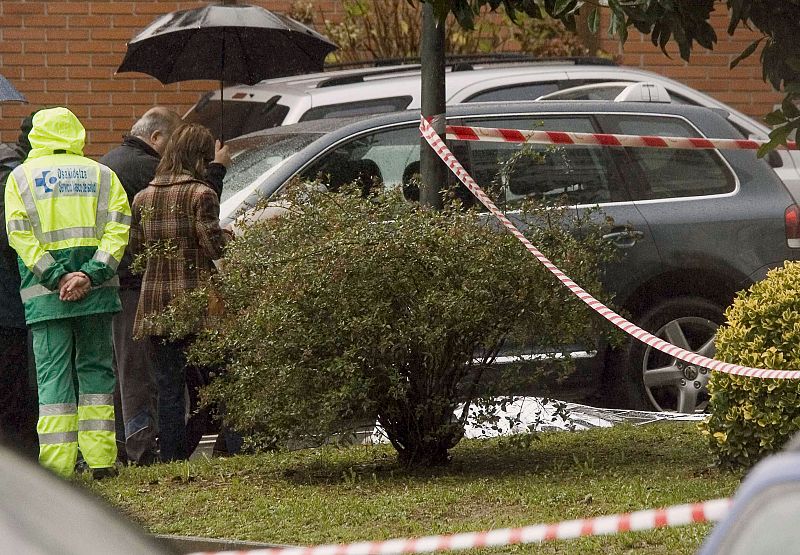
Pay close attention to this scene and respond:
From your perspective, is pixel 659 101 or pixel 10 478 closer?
pixel 10 478

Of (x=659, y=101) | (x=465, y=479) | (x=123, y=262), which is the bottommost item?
(x=465, y=479)

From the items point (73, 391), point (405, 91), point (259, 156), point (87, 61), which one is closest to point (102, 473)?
point (73, 391)

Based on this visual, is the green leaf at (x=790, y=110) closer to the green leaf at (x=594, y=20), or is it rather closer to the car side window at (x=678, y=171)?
the green leaf at (x=594, y=20)

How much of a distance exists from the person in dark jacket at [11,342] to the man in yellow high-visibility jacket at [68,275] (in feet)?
1.18

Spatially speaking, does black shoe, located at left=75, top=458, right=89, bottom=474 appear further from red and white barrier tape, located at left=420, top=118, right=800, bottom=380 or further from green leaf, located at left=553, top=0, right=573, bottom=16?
green leaf, located at left=553, top=0, right=573, bottom=16

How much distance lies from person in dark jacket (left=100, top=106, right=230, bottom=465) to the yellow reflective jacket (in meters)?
0.80

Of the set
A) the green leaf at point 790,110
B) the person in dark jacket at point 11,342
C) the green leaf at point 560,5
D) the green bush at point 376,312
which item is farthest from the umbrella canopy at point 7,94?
the green leaf at point 790,110

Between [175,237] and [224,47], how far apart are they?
3.18 metres

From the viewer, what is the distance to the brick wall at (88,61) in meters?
14.2

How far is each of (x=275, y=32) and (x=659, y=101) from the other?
2802mm

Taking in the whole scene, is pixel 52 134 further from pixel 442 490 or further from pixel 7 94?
pixel 442 490

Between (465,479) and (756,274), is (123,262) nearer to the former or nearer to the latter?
(465,479)

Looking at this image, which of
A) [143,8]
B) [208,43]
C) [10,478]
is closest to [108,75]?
[143,8]

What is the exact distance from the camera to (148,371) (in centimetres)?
847
